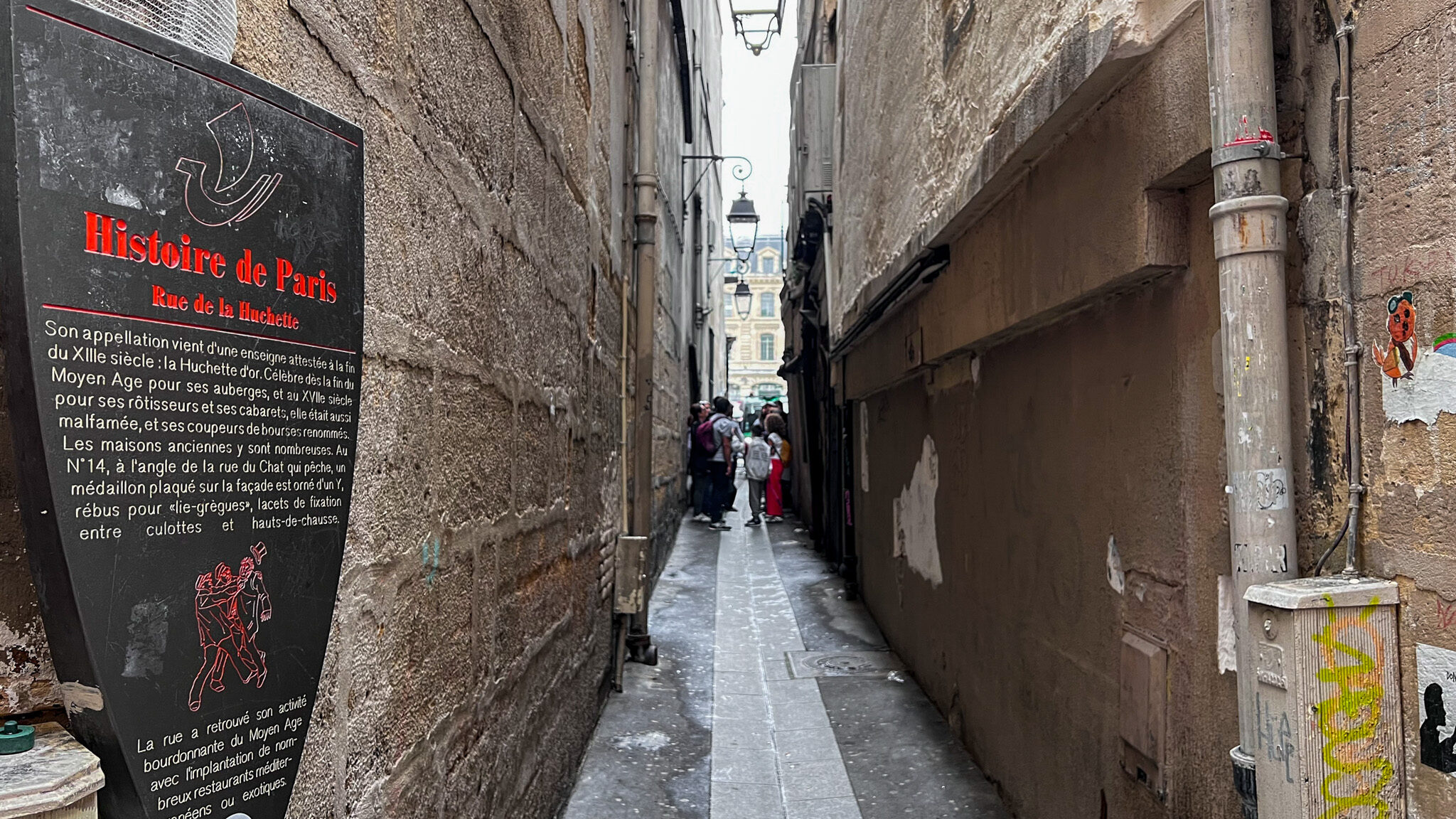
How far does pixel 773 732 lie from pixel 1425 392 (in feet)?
12.7

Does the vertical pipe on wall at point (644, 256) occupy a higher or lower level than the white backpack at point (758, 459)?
higher

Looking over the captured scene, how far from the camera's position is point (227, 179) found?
4.05ft

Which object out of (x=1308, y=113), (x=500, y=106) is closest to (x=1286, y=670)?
(x=1308, y=113)

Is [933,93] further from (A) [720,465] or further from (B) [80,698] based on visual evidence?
(A) [720,465]

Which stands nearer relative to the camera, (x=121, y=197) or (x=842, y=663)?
(x=121, y=197)

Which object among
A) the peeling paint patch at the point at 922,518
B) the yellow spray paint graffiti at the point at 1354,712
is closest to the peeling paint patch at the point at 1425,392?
the yellow spray paint graffiti at the point at 1354,712

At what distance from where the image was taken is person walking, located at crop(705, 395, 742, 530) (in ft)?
44.9

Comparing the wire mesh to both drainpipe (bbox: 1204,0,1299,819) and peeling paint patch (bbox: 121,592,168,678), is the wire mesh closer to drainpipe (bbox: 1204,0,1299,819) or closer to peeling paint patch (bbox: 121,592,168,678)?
peeling paint patch (bbox: 121,592,168,678)

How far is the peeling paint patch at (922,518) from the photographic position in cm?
531

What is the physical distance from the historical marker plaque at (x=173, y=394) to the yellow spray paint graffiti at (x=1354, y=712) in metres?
1.62

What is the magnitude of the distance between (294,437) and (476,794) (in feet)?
4.64

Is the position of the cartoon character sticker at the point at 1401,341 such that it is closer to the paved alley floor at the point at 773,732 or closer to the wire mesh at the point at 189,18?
the wire mesh at the point at 189,18

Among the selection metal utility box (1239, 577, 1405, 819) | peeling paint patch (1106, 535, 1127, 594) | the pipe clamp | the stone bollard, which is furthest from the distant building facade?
the stone bollard

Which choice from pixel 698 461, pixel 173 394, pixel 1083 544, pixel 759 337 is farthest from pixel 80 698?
pixel 759 337
